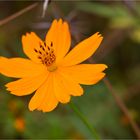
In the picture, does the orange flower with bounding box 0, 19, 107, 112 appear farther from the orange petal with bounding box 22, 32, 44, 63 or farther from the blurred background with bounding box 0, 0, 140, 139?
the blurred background with bounding box 0, 0, 140, 139

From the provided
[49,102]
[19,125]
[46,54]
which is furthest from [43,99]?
[19,125]

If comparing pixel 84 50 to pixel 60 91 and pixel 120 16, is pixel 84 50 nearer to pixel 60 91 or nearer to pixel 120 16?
pixel 60 91

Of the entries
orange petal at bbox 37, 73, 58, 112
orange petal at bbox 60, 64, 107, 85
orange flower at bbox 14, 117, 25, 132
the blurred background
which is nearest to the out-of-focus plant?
the blurred background

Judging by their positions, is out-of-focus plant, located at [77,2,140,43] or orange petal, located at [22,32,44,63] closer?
orange petal, located at [22,32,44,63]

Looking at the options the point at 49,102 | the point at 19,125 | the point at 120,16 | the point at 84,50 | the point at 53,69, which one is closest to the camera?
the point at 49,102

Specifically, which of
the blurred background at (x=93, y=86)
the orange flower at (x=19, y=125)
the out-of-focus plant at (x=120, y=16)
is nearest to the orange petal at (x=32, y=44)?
the blurred background at (x=93, y=86)

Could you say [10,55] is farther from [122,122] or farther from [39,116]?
[122,122]
